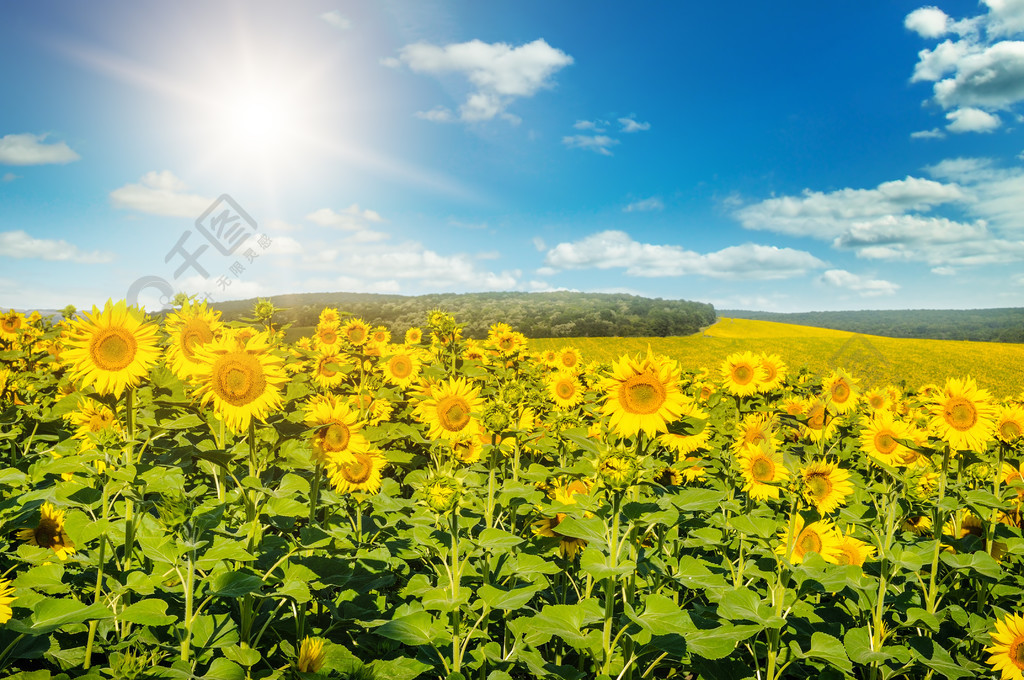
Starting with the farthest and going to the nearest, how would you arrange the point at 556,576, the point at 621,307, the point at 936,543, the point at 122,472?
the point at 621,307 → the point at 556,576 → the point at 936,543 → the point at 122,472

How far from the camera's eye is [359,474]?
438 cm

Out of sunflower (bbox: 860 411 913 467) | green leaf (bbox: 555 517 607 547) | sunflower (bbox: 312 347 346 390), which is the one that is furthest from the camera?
sunflower (bbox: 312 347 346 390)

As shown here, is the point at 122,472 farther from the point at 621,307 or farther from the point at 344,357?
the point at 621,307

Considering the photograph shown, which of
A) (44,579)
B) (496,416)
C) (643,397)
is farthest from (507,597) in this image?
(44,579)

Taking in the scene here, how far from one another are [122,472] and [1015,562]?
7.85 meters

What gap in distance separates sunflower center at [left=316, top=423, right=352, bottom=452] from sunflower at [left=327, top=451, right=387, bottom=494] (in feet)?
1.13

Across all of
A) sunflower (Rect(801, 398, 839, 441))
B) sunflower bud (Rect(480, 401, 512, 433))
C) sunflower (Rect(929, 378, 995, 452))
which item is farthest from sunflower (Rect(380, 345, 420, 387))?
sunflower (Rect(929, 378, 995, 452))

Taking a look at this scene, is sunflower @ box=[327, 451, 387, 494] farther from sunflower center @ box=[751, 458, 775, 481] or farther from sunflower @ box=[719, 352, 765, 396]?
sunflower @ box=[719, 352, 765, 396]

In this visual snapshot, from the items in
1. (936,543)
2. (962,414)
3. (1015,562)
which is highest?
(962,414)

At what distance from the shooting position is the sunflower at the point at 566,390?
309 inches

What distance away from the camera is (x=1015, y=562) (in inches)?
208

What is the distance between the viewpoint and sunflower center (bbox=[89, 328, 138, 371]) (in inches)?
131

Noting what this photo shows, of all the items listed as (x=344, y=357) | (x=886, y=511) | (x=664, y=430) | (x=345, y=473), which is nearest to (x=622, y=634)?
(x=664, y=430)

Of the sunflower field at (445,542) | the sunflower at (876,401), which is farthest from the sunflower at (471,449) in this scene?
the sunflower at (876,401)
